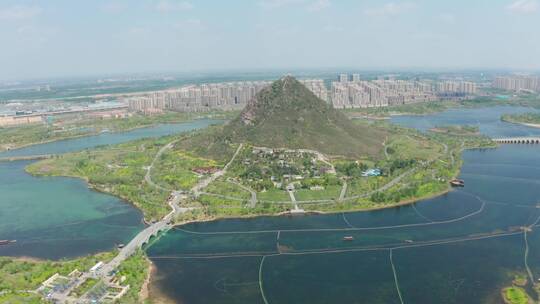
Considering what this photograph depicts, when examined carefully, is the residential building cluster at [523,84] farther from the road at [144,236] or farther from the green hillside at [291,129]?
the road at [144,236]

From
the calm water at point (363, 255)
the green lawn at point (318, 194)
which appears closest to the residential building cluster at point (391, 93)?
the green lawn at point (318, 194)

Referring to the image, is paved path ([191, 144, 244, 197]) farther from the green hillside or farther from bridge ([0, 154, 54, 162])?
bridge ([0, 154, 54, 162])

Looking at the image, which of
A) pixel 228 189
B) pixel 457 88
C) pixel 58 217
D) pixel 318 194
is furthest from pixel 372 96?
pixel 58 217

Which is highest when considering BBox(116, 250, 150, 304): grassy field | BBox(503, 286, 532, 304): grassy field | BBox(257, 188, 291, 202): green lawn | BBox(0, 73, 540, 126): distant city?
BBox(0, 73, 540, 126): distant city

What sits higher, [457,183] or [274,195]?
[457,183]

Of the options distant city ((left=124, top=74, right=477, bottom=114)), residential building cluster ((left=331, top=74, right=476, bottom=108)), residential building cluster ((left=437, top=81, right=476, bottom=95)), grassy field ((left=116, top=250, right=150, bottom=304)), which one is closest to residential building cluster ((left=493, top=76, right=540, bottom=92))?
residential building cluster ((left=437, top=81, right=476, bottom=95))

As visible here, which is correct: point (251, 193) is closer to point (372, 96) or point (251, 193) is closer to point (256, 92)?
point (256, 92)
